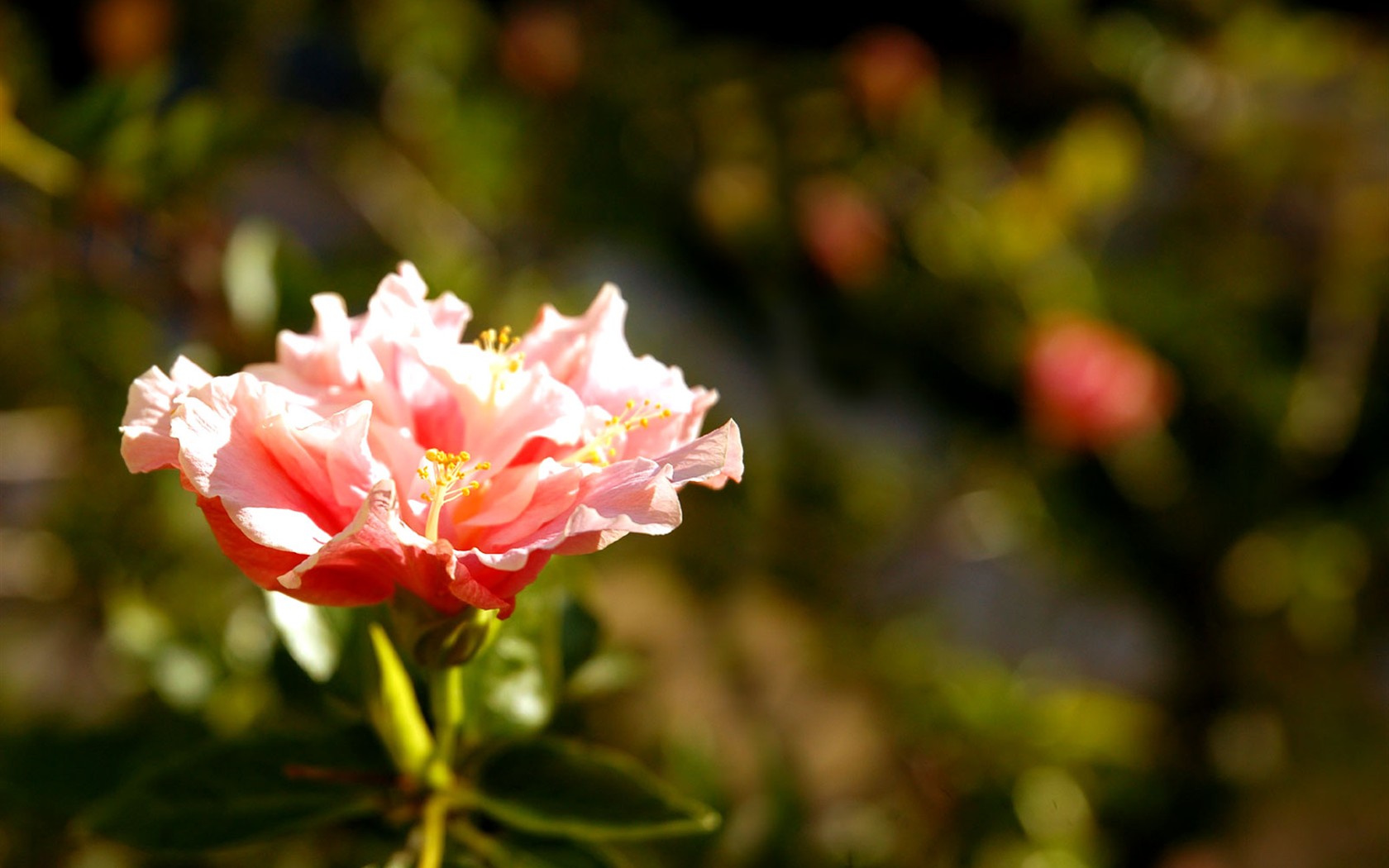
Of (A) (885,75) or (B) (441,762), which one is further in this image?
(A) (885,75)

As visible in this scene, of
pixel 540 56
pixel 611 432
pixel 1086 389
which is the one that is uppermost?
pixel 540 56

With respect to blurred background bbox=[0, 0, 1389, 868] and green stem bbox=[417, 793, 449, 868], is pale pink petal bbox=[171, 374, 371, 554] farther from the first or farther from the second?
blurred background bbox=[0, 0, 1389, 868]

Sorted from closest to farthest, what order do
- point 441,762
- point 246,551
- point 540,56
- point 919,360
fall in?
point 246,551, point 441,762, point 540,56, point 919,360

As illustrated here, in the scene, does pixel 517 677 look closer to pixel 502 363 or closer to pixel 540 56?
pixel 502 363

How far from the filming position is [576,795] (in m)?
0.46

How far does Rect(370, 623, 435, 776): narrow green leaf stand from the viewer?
1.35 feet

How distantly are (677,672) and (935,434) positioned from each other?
1.82 ft

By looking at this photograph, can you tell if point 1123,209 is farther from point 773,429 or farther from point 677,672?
point 677,672

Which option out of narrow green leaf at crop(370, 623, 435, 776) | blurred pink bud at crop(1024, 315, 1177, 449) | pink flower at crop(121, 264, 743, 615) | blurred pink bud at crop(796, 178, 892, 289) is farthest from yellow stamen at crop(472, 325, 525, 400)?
blurred pink bud at crop(796, 178, 892, 289)

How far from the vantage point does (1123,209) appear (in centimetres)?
184

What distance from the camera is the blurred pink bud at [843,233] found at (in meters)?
1.49

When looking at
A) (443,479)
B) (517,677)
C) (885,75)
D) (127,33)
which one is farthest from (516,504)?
(885,75)

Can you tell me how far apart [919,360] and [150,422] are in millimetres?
1353

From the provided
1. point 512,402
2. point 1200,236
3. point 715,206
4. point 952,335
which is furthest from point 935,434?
point 512,402
